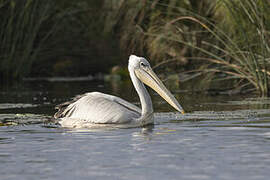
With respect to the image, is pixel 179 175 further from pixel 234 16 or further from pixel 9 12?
pixel 9 12

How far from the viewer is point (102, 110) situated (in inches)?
311

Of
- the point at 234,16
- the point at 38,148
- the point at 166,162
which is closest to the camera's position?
the point at 166,162

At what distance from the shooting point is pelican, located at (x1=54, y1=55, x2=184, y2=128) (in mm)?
7797

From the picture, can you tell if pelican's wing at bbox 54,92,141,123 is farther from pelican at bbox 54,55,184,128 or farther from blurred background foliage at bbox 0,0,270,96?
blurred background foliage at bbox 0,0,270,96

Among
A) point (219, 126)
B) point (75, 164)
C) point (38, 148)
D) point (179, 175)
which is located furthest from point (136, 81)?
point (179, 175)

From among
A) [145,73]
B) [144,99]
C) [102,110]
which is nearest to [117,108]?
[102,110]

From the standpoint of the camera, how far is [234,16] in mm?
10273

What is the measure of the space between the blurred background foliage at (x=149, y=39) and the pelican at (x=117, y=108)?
177 cm

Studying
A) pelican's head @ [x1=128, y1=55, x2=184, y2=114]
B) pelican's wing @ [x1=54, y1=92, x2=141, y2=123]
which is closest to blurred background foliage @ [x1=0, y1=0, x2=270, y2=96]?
pelican's head @ [x1=128, y1=55, x2=184, y2=114]

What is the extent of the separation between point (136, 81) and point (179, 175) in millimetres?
3795

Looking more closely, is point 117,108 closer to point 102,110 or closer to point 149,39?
point 102,110

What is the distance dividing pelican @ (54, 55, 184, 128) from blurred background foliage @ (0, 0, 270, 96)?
69.6 inches

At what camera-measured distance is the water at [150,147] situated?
4.87 meters

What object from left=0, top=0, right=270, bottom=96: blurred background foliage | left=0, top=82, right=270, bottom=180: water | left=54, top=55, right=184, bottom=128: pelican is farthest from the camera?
left=0, top=0, right=270, bottom=96: blurred background foliage
